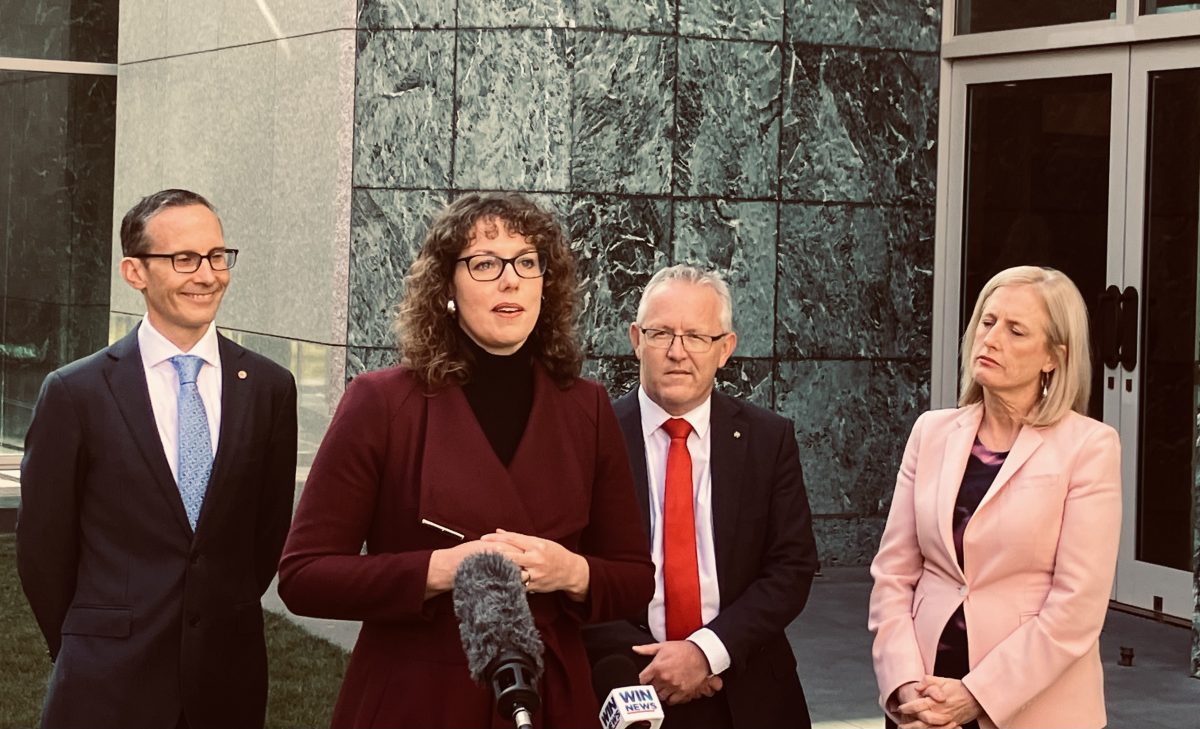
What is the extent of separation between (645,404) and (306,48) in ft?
20.8

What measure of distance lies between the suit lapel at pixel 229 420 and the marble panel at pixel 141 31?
8.50 metres

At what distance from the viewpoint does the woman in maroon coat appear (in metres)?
3.05

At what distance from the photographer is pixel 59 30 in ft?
41.7

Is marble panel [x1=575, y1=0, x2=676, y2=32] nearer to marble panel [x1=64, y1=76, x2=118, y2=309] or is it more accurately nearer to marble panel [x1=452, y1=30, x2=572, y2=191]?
marble panel [x1=452, y1=30, x2=572, y2=191]

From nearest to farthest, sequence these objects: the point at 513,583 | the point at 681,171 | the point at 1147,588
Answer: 1. the point at 513,583
2. the point at 1147,588
3. the point at 681,171

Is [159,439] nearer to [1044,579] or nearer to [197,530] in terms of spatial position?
[197,530]

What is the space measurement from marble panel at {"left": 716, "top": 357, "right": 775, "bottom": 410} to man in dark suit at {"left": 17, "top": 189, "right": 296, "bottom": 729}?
5.75 metres

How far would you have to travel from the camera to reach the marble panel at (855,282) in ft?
31.8

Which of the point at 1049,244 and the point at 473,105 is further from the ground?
the point at 473,105

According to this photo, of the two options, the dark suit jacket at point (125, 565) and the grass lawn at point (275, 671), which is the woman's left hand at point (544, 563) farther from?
the grass lawn at point (275, 671)

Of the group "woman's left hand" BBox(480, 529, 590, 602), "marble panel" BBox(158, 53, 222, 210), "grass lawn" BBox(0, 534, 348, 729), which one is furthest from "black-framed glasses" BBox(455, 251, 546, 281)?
"marble panel" BBox(158, 53, 222, 210)

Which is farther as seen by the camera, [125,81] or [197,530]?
[125,81]

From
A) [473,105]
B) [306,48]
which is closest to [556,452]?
[473,105]

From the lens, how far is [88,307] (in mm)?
12883
